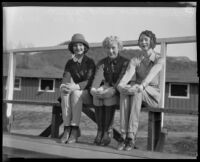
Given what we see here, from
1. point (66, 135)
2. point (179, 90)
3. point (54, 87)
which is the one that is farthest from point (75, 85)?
point (179, 90)

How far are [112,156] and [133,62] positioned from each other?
64 centimetres

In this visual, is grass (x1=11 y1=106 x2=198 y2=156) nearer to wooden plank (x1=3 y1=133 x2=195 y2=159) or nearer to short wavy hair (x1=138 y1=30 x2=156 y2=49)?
wooden plank (x1=3 y1=133 x2=195 y2=159)

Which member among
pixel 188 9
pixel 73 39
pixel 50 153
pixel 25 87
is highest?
pixel 188 9

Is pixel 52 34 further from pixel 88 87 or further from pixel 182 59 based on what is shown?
pixel 182 59

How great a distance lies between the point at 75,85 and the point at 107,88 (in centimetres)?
26

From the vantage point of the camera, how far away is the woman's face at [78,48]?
256 cm

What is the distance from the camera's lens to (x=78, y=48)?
2.58m

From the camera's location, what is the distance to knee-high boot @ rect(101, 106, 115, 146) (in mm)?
2453

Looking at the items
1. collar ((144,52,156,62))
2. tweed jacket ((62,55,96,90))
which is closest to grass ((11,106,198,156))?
tweed jacket ((62,55,96,90))

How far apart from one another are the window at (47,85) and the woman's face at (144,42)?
0.69 metres

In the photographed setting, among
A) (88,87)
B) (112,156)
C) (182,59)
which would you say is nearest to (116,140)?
(112,156)

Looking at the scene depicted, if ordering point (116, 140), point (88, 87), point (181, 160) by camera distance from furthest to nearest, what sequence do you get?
point (88, 87) → point (116, 140) → point (181, 160)

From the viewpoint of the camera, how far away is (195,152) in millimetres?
2277

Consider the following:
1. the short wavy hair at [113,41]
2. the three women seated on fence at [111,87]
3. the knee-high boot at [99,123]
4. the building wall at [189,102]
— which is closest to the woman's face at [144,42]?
the three women seated on fence at [111,87]
